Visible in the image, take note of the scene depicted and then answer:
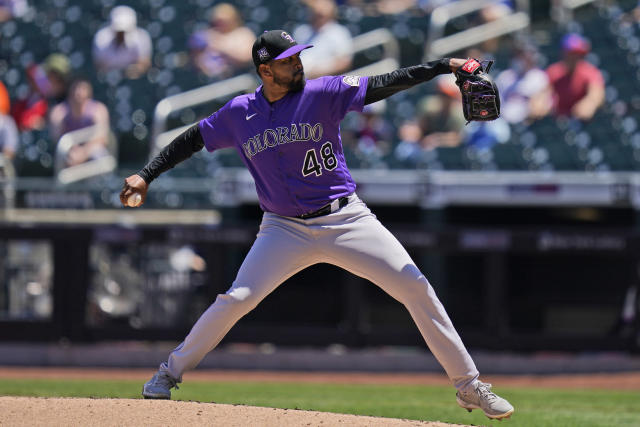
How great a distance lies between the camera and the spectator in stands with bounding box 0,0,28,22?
14055 millimetres

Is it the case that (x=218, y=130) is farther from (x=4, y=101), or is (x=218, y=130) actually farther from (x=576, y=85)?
(x=4, y=101)

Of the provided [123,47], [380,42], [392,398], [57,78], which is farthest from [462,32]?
[392,398]

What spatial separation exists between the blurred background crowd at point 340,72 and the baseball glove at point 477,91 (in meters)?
5.39

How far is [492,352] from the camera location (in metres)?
10.0

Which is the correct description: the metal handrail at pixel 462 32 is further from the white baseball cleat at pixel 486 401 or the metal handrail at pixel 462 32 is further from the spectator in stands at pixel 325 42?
the white baseball cleat at pixel 486 401

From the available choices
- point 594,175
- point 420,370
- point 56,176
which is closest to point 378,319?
point 420,370

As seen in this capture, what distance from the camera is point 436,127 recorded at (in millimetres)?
10867

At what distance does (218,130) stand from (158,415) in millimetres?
1374

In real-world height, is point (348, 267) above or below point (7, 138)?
below

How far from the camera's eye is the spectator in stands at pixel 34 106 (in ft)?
40.3

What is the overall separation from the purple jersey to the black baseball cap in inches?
8.2

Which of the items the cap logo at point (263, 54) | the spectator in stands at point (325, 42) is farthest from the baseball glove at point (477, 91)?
the spectator in stands at point (325, 42)

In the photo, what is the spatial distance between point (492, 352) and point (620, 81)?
3372 mm

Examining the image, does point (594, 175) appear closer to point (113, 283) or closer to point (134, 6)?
point (113, 283)
